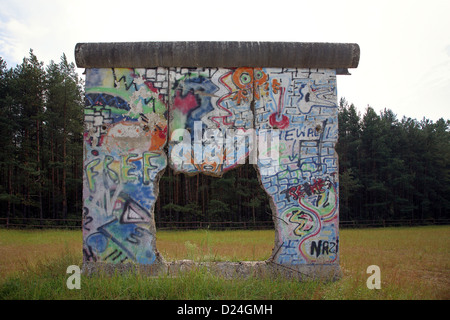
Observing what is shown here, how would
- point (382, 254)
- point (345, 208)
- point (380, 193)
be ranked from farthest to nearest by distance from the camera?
point (380, 193) < point (345, 208) < point (382, 254)

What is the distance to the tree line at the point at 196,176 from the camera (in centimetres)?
2152

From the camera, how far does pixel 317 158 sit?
5.70 meters

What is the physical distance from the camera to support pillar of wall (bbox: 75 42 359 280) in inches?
218

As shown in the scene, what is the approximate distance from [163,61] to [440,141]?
37.0 m

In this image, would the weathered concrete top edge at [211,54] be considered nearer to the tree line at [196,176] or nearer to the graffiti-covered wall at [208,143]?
the graffiti-covered wall at [208,143]

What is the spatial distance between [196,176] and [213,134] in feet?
68.7

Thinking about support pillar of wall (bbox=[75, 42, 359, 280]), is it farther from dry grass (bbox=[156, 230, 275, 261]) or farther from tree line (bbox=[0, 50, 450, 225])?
tree line (bbox=[0, 50, 450, 225])

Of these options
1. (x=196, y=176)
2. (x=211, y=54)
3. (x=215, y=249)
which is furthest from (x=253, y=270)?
(x=196, y=176)

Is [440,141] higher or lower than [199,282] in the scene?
higher

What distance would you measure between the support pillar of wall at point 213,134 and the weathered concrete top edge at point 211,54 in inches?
0.8

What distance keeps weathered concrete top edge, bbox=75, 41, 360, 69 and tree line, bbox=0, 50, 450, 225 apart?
1768cm

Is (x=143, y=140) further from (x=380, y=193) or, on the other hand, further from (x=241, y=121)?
(x=380, y=193)

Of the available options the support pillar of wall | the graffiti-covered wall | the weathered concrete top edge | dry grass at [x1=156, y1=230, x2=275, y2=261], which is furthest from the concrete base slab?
the weathered concrete top edge
